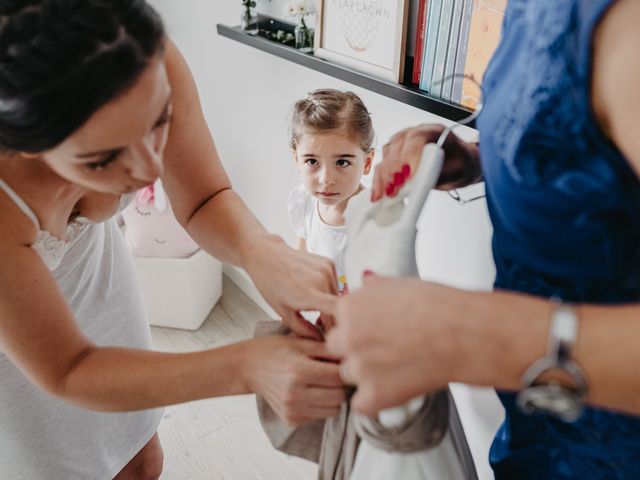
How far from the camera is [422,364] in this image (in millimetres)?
504

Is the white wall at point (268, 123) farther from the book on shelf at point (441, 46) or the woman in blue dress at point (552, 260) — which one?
the woman in blue dress at point (552, 260)

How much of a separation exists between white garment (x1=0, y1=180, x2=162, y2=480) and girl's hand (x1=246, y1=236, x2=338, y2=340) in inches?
13.9

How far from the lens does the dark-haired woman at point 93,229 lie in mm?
632

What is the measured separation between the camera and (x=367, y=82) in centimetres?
143

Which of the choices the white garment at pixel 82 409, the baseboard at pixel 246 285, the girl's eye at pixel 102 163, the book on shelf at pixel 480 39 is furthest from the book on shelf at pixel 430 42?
the baseboard at pixel 246 285

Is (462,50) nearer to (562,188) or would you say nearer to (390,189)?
(390,189)

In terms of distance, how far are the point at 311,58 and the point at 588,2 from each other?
1151mm

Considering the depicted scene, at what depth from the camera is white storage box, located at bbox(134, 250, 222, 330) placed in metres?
2.28

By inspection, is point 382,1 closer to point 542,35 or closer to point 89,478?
point 542,35

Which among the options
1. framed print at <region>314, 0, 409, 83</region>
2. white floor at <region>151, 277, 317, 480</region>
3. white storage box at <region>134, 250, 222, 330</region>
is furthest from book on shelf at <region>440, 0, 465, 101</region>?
white storage box at <region>134, 250, 222, 330</region>

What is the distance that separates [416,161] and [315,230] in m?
0.93

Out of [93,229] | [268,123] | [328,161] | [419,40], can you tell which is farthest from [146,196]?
[419,40]

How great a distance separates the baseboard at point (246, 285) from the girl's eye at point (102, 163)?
1797 millimetres

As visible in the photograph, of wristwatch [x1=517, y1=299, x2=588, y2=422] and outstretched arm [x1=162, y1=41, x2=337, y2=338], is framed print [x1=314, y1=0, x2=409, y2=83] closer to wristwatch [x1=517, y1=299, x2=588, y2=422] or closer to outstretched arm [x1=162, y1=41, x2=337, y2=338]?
outstretched arm [x1=162, y1=41, x2=337, y2=338]
